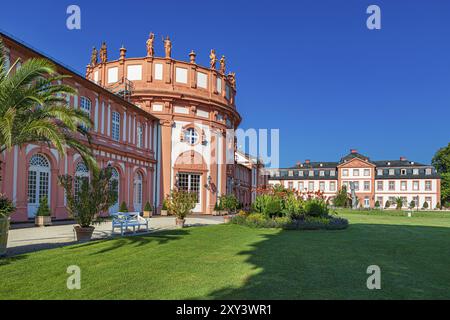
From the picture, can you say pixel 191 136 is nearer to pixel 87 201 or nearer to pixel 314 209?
pixel 314 209

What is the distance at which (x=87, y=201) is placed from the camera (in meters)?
10.9

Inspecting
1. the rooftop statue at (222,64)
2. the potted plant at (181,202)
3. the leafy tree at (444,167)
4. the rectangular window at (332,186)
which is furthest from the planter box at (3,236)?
the leafy tree at (444,167)

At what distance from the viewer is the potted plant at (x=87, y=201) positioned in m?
10.9

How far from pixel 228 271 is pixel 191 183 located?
22164 mm

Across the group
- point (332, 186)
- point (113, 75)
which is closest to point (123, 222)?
point (113, 75)

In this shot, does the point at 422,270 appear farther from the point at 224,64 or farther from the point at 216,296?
the point at 224,64

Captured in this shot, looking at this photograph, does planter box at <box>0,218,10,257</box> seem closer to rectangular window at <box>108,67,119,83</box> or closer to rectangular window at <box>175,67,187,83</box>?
rectangular window at <box>175,67,187,83</box>

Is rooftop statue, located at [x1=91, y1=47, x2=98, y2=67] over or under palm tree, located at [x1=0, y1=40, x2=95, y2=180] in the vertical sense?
over

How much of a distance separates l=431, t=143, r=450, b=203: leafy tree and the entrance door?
56.8 metres

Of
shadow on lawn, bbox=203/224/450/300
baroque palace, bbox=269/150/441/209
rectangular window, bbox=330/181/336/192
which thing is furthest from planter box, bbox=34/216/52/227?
rectangular window, bbox=330/181/336/192

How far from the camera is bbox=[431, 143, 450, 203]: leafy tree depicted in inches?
2652

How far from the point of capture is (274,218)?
55.8ft

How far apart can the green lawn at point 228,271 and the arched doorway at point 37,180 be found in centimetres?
856

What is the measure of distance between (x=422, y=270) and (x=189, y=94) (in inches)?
901
